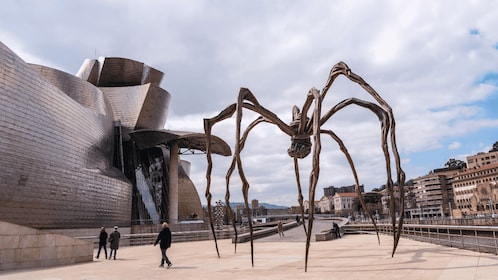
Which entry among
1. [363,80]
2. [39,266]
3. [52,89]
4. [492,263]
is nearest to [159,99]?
[52,89]

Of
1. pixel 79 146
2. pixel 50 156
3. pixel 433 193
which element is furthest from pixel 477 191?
pixel 50 156

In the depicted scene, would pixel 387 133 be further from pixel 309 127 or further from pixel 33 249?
pixel 33 249

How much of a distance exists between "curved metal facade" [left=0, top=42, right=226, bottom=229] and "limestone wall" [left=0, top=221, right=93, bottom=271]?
13.0m

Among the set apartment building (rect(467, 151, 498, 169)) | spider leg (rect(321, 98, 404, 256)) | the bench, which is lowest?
the bench

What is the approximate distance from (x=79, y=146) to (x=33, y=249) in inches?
836

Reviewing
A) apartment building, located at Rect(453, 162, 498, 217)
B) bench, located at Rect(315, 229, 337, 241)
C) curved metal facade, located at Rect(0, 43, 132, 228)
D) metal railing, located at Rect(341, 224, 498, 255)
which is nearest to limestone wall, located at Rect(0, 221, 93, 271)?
bench, located at Rect(315, 229, 337, 241)

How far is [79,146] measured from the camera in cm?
2975

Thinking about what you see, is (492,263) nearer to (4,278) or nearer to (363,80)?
(363,80)

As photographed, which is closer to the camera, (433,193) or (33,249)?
(33,249)

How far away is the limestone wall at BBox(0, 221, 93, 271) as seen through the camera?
985 centimetres

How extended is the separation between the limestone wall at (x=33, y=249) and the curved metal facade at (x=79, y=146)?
13.0m

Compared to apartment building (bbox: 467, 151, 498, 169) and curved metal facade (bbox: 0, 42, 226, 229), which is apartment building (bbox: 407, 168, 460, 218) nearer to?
apartment building (bbox: 467, 151, 498, 169)

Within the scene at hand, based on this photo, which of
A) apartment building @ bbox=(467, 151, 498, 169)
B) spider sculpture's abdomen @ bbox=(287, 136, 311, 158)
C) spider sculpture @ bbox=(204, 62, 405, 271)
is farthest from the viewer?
apartment building @ bbox=(467, 151, 498, 169)

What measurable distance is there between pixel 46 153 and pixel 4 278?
746 inches
